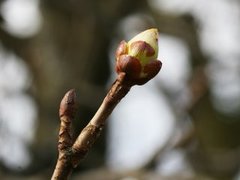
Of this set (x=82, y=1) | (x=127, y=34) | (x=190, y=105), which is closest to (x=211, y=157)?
(x=190, y=105)

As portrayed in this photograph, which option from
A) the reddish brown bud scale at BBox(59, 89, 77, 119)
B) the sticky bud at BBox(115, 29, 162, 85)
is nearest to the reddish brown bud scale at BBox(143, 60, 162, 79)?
the sticky bud at BBox(115, 29, 162, 85)

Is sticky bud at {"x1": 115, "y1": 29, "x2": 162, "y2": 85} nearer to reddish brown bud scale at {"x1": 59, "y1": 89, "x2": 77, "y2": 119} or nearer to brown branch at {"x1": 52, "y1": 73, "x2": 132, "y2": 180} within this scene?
brown branch at {"x1": 52, "y1": 73, "x2": 132, "y2": 180}

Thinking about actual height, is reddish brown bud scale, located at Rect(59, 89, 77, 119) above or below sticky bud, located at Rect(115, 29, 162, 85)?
below

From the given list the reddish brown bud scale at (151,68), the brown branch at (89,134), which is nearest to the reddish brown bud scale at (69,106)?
the brown branch at (89,134)

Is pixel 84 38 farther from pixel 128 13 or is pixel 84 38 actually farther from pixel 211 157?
pixel 211 157

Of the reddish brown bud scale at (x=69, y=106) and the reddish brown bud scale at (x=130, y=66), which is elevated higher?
the reddish brown bud scale at (x=130, y=66)

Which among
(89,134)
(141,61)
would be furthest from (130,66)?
(89,134)

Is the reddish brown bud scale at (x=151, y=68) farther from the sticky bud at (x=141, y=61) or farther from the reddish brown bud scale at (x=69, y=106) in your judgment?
the reddish brown bud scale at (x=69, y=106)

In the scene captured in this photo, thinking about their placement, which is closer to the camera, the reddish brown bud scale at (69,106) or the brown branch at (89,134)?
the brown branch at (89,134)
